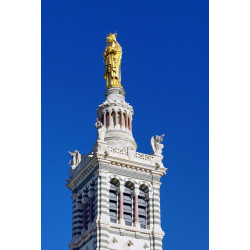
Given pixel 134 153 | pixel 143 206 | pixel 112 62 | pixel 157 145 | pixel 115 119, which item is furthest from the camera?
pixel 112 62

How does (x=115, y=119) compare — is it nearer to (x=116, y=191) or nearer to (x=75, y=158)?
(x=75, y=158)

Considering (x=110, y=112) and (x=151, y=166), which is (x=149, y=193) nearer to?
(x=151, y=166)

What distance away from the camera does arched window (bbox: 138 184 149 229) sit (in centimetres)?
4050

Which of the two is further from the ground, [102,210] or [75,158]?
[75,158]

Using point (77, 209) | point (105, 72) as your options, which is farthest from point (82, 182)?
point (105, 72)

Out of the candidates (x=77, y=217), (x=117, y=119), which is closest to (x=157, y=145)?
(x=117, y=119)

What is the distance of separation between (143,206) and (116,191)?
2.14 metres

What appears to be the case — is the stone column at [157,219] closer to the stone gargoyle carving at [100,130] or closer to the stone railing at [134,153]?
the stone railing at [134,153]

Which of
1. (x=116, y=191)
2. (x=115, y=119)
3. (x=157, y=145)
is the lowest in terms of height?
(x=116, y=191)

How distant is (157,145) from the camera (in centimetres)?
4297

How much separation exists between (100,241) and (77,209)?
477 centimetres

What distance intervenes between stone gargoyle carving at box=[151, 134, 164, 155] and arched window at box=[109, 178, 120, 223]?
3.79 m

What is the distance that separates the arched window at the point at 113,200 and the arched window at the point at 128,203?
0.60 metres

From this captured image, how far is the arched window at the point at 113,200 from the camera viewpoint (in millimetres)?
39594
